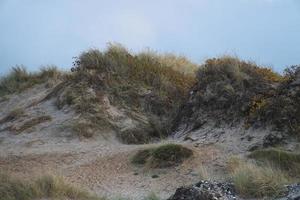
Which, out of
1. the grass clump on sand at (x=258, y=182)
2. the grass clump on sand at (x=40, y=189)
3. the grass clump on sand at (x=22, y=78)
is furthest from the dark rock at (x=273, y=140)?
the grass clump on sand at (x=22, y=78)

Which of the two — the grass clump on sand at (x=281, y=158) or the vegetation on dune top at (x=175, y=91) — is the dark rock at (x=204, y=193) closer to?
the grass clump on sand at (x=281, y=158)

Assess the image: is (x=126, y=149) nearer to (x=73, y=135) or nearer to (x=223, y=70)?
(x=73, y=135)

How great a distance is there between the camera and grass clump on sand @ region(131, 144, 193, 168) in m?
11.3

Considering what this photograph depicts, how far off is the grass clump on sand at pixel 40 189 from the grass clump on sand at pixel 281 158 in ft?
9.76

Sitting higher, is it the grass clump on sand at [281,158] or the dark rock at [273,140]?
the dark rock at [273,140]

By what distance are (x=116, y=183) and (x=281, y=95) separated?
398 cm

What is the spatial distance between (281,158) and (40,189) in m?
3.87

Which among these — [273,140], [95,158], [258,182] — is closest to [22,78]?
[95,158]

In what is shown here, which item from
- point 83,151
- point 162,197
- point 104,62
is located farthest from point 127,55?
point 162,197

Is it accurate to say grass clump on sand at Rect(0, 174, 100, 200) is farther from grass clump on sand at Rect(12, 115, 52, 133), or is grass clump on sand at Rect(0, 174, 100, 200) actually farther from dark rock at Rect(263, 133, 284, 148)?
grass clump on sand at Rect(12, 115, 52, 133)

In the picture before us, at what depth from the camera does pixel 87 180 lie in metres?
10.9

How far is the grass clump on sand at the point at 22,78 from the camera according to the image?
20406 mm

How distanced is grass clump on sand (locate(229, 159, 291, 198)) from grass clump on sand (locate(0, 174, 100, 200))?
6.90 ft

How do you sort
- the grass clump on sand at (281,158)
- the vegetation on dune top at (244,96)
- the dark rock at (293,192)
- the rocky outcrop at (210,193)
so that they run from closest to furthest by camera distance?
the dark rock at (293,192)
the rocky outcrop at (210,193)
the grass clump on sand at (281,158)
the vegetation on dune top at (244,96)
